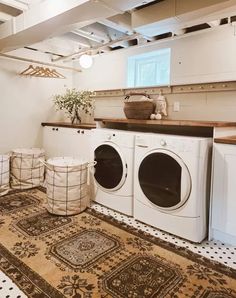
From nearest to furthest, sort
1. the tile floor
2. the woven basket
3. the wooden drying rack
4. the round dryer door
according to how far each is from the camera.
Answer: the tile floor → the round dryer door → the woven basket → the wooden drying rack

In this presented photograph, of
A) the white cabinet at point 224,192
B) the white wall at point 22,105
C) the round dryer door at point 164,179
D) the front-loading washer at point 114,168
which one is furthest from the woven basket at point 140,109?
the white wall at point 22,105

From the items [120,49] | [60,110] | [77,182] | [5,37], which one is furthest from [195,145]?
[60,110]

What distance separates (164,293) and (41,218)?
4.69ft

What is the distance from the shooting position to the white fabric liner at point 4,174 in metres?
3.02

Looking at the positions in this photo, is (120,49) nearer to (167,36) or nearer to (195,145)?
(167,36)

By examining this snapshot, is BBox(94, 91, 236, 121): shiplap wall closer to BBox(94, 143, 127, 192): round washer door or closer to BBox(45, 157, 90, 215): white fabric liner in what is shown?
BBox(94, 143, 127, 192): round washer door

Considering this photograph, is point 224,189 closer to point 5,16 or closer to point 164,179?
point 164,179

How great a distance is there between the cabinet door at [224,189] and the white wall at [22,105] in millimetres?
2790

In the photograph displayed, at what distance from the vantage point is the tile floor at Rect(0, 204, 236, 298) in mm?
1401

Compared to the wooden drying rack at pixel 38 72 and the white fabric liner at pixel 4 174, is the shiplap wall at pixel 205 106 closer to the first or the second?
the wooden drying rack at pixel 38 72

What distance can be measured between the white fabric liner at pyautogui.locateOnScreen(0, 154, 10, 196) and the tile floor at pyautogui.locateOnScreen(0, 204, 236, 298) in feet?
5.37

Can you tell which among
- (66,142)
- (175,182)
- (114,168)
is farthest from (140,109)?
(66,142)

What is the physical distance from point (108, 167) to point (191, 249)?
117 centimetres

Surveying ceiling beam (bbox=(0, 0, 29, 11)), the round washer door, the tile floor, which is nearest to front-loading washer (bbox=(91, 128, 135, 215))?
the round washer door
